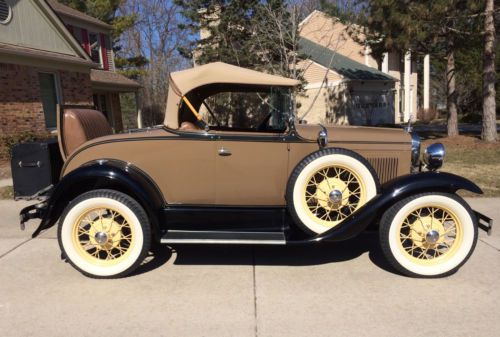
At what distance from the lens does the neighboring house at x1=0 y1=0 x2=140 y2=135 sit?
34.2 feet

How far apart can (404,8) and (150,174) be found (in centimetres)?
964

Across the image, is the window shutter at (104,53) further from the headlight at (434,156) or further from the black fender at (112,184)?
the headlight at (434,156)

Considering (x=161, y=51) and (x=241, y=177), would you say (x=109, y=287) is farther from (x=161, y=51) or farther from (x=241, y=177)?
(x=161, y=51)

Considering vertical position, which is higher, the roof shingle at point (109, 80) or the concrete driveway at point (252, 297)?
the roof shingle at point (109, 80)

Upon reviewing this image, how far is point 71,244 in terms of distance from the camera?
3.38 meters

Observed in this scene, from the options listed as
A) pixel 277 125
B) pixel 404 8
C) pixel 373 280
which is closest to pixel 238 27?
pixel 404 8

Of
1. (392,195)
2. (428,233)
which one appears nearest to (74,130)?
(392,195)

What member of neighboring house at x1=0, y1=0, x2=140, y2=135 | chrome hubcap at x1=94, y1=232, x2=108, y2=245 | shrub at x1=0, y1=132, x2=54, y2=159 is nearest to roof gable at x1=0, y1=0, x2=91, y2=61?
neighboring house at x1=0, y1=0, x2=140, y2=135

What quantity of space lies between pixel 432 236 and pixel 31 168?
3.78 m

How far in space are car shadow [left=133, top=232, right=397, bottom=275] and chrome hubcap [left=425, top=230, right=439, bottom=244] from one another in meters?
0.43

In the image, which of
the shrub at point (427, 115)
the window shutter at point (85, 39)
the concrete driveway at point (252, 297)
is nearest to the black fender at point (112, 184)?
the concrete driveway at point (252, 297)

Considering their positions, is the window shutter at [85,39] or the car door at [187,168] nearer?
the car door at [187,168]

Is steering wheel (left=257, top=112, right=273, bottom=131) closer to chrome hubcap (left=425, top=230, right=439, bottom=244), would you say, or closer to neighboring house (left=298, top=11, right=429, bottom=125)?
chrome hubcap (left=425, top=230, right=439, bottom=244)

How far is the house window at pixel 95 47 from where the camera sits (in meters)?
16.9
